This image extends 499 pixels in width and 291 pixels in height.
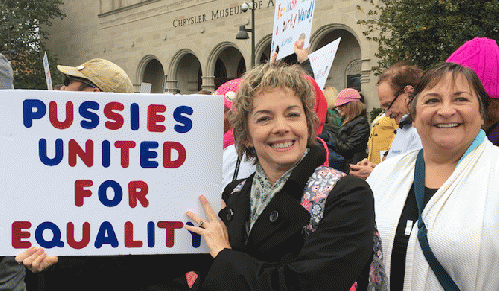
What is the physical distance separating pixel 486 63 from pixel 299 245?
133 centimetres

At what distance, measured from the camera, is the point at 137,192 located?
69.1 inches

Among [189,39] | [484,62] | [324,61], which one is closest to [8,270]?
[484,62]

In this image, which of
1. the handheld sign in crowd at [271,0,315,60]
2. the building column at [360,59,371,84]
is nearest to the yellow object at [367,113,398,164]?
the handheld sign in crowd at [271,0,315,60]

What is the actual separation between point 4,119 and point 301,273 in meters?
1.18

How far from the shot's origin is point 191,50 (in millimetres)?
22172

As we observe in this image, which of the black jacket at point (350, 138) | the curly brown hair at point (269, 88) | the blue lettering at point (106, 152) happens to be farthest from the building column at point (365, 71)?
the blue lettering at point (106, 152)

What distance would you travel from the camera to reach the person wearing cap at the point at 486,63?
2.13 metres

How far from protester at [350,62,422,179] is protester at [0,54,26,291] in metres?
2.10

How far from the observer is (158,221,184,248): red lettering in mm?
1770

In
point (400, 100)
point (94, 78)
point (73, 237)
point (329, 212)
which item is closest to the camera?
point (329, 212)

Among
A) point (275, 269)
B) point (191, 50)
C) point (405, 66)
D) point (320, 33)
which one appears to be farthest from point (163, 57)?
point (275, 269)

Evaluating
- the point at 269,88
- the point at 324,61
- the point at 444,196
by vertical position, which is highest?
the point at 324,61

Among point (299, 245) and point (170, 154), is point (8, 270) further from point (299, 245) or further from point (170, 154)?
point (299, 245)

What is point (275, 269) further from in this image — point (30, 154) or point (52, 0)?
point (52, 0)
